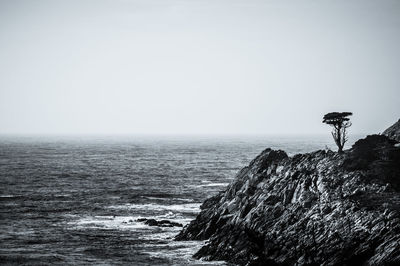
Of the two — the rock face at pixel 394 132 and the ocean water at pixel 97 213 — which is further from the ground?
the rock face at pixel 394 132

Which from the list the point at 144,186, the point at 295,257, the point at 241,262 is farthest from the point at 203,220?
the point at 144,186

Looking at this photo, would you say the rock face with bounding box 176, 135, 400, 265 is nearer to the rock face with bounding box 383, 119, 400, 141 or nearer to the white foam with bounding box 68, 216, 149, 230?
the rock face with bounding box 383, 119, 400, 141

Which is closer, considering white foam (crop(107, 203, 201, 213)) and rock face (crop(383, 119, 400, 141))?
rock face (crop(383, 119, 400, 141))

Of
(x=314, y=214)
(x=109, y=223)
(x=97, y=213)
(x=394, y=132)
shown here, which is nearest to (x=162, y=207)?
(x=97, y=213)

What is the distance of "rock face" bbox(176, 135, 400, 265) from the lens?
102 ft

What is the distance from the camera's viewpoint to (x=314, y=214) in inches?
1441

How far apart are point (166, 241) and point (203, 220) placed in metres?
4.97

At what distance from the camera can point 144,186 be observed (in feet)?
288

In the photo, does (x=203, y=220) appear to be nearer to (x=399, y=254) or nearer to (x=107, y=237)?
(x=107, y=237)

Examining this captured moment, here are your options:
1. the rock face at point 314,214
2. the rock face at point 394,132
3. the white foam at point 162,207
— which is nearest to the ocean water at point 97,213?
the white foam at point 162,207

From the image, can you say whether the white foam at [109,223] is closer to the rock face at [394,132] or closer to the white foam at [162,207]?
the white foam at [162,207]

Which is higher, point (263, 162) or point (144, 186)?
point (263, 162)

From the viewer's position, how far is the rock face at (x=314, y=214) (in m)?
31.2

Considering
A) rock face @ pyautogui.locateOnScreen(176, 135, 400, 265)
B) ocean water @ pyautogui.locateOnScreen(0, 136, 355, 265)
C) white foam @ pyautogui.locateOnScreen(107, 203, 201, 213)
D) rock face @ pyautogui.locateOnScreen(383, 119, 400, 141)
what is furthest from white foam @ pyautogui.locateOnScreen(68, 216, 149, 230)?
rock face @ pyautogui.locateOnScreen(383, 119, 400, 141)
